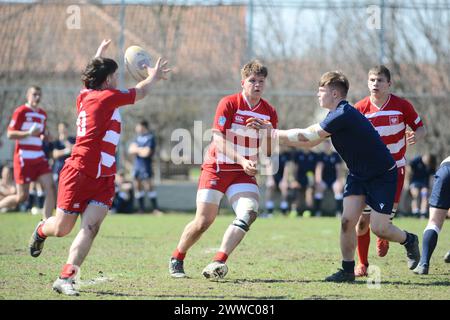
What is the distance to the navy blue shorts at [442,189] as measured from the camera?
25.2 ft

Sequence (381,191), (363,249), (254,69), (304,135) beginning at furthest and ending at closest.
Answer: (363,249) < (254,69) < (381,191) < (304,135)

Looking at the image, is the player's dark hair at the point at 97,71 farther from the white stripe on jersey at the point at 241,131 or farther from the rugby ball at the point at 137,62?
the white stripe on jersey at the point at 241,131

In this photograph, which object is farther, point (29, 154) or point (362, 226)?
point (29, 154)

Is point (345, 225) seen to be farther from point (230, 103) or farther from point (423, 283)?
point (230, 103)

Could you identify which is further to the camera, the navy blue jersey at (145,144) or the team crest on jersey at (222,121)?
the navy blue jersey at (145,144)

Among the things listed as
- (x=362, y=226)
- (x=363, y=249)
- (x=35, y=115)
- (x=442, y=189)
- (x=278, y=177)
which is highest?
(x=35, y=115)

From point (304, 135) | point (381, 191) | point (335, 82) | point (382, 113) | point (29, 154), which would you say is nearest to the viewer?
point (304, 135)

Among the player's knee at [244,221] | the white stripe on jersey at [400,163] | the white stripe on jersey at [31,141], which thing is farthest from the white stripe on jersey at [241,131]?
the white stripe on jersey at [31,141]

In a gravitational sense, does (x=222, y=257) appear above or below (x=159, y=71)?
below

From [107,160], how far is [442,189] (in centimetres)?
353

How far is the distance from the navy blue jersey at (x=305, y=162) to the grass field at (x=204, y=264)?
455cm

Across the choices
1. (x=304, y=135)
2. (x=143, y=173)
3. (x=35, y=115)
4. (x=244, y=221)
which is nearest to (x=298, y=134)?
(x=304, y=135)

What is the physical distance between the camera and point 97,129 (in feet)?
20.9
